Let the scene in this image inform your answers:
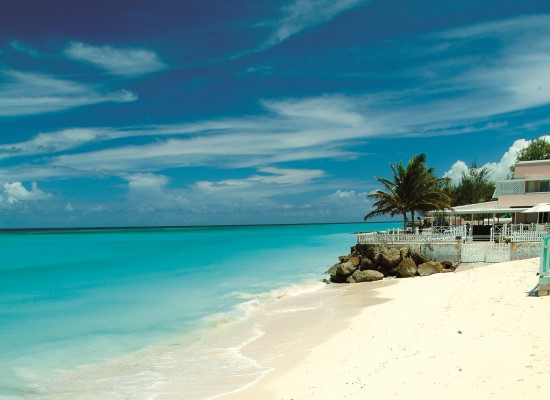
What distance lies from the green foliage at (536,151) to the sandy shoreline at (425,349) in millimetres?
42612

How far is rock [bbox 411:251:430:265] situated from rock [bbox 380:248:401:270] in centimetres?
73

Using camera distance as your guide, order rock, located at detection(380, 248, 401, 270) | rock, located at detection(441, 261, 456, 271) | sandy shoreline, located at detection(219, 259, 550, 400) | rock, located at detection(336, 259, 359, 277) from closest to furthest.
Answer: sandy shoreline, located at detection(219, 259, 550, 400) < rock, located at detection(441, 261, 456, 271) < rock, located at detection(380, 248, 401, 270) < rock, located at detection(336, 259, 359, 277)

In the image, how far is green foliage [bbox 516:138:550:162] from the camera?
49812 mm

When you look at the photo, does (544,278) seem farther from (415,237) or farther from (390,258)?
(415,237)

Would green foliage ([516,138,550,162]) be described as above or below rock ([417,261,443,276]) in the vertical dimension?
above

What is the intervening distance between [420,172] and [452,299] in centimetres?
1510

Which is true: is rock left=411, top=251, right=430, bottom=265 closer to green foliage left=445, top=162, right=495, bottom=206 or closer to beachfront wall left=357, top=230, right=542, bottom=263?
beachfront wall left=357, top=230, right=542, bottom=263

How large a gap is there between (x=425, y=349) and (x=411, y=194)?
1944cm

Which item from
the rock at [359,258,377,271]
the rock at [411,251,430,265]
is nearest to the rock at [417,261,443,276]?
the rock at [411,251,430,265]

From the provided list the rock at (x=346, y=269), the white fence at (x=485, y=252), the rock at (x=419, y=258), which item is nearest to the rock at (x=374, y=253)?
the rock at (x=346, y=269)

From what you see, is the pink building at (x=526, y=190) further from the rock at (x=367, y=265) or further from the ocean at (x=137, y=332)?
the ocean at (x=137, y=332)

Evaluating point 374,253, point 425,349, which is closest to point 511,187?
point 374,253

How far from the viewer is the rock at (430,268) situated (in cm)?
1969

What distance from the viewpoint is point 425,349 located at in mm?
7699
